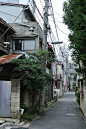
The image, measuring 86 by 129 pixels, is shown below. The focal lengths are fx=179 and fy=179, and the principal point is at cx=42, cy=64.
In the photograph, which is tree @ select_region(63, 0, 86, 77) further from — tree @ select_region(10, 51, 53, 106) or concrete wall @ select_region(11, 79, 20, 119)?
concrete wall @ select_region(11, 79, 20, 119)

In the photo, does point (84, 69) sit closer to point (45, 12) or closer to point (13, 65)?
point (13, 65)

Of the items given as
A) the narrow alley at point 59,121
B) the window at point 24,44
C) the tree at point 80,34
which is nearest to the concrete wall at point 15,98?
the narrow alley at point 59,121

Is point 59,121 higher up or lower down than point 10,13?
lower down

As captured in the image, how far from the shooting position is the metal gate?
11.7 m

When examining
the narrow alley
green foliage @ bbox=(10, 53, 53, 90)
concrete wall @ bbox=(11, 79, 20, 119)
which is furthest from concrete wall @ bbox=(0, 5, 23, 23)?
the narrow alley

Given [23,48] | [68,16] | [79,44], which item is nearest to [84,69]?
[79,44]

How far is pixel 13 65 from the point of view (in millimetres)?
13398

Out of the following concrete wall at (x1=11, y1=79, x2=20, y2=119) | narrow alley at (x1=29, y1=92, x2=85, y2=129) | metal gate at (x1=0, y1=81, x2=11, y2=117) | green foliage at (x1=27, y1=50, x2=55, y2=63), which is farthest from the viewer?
green foliage at (x1=27, y1=50, x2=55, y2=63)

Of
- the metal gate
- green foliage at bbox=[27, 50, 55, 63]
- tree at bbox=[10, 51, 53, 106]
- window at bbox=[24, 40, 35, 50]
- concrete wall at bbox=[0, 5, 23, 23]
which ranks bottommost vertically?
the metal gate

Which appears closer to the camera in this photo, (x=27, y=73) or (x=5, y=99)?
(x=5, y=99)

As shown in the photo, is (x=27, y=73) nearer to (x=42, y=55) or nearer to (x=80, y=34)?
(x=42, y=55)

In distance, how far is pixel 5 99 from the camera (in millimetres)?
11828

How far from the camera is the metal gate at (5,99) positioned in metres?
11.7

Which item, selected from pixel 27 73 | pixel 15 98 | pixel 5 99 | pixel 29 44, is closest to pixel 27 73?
pixel 27 73
